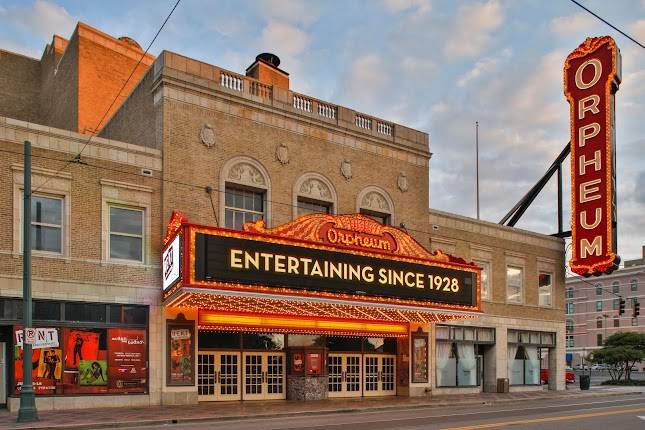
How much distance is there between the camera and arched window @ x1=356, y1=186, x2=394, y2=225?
102ft

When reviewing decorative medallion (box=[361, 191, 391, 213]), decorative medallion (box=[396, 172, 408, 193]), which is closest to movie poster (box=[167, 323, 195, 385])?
decorative medallion (box=[361, 191, 391, 213])

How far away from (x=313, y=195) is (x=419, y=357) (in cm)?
942

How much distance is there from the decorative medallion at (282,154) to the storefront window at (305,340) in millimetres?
7267

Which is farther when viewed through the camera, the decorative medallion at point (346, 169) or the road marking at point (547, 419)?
the decorative medallion at point (346, 169)

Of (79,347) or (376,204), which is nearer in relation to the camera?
(79,347)

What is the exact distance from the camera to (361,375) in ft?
101

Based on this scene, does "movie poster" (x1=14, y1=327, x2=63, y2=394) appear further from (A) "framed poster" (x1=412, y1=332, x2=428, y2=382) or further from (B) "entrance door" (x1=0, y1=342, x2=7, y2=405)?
(A) "framed poster" (x1=412, y1=332, x2=428, y2=382)

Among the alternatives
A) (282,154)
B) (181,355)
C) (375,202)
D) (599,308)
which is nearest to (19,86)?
(282,154)

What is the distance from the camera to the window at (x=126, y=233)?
24.0 m

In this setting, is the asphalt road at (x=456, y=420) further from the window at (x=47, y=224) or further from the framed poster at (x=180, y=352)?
the window at (x=47, y=224)

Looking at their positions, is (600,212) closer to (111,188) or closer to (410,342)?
(410,342)

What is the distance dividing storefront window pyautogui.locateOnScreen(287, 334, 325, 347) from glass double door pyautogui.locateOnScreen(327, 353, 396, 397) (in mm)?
1225

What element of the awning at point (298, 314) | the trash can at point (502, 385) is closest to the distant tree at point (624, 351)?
the trash can at point (502, 385)

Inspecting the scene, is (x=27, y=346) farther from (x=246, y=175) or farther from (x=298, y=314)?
(x=298, y=314)
